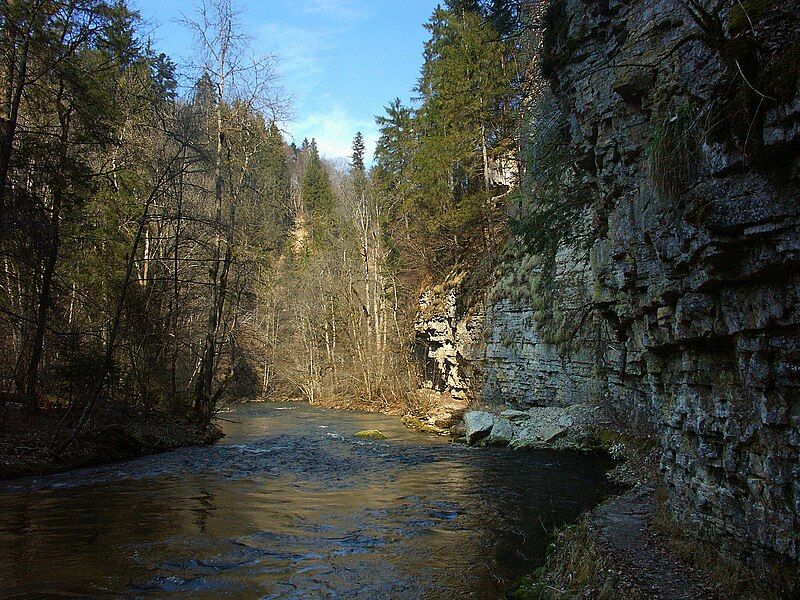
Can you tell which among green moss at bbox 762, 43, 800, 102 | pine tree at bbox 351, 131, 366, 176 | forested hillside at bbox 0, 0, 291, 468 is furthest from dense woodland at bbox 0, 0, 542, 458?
pine tree at bbox 351, 131, 366, 176

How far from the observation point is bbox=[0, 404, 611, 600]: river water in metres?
6.52

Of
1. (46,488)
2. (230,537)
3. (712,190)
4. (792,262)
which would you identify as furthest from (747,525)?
(46,488)

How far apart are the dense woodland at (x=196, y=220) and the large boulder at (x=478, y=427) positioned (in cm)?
809

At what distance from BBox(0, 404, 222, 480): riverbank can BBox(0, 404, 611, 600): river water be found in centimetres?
69

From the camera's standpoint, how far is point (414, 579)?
671 centimetres

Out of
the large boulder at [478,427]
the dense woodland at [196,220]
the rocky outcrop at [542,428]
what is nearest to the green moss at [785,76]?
the dense woodland at [196,220]

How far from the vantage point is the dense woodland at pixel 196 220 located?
12695 millimetres

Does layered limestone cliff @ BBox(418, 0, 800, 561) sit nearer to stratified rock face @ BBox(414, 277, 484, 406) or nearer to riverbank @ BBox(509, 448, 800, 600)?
riverbank @ BBox(509, 448, 800, 600)

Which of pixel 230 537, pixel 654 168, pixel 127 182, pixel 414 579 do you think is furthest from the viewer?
pixel 127 182

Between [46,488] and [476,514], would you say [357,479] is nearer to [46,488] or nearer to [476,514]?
[476,514]

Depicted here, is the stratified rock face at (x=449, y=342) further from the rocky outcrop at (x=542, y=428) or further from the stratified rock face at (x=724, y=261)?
the stratified rock face at (x=724, y=261)

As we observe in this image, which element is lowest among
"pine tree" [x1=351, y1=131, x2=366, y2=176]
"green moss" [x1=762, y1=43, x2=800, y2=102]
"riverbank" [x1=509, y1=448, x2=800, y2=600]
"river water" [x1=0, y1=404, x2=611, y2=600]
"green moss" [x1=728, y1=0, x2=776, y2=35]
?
"river water" [x1=0, y1=404, x2=611, y2=600]

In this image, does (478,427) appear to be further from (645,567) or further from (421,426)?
(645,567)

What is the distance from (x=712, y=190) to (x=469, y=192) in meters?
26.4
